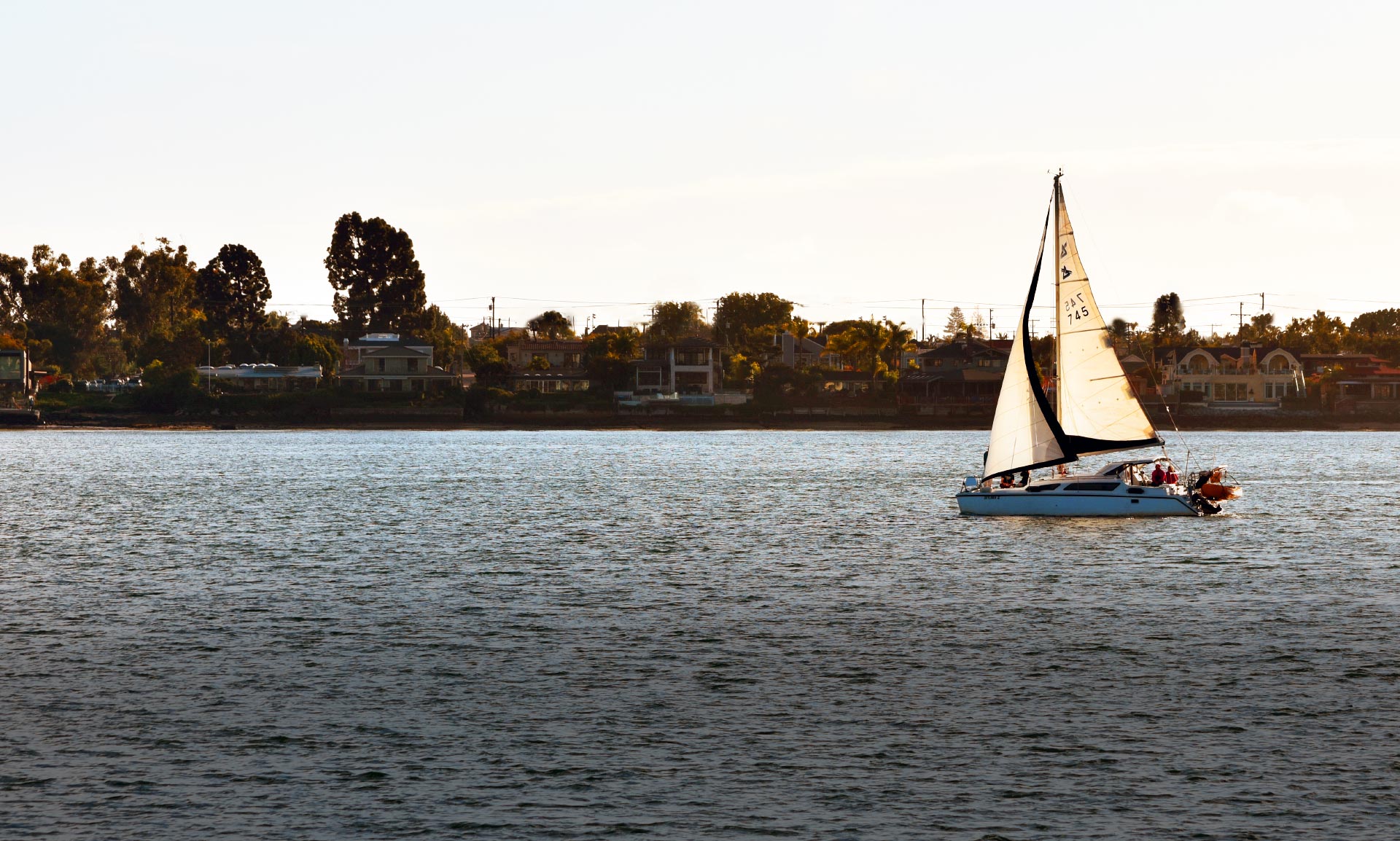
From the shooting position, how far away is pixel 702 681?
3045cm

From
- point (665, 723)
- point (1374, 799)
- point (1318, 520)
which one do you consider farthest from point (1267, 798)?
point (1318, 520)

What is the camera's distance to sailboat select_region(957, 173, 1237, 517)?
62.6 meters

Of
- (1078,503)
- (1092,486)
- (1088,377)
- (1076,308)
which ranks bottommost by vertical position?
(1078,503)

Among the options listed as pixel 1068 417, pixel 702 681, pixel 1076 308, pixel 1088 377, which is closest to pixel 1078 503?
pixel 1068 417

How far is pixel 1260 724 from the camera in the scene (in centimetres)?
2619

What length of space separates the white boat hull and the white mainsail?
151 cm

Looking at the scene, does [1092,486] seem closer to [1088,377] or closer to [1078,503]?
[1078,503]

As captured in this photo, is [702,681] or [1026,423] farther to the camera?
[1026,423]

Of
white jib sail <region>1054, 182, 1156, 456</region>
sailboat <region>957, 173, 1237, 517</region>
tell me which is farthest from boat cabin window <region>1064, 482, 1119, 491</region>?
white jib sail <region>1054, 182, 1156, 456</region>

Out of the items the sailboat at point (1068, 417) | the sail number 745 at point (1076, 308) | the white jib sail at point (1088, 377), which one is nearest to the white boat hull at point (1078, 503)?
the sailboat at point (1068, 417)

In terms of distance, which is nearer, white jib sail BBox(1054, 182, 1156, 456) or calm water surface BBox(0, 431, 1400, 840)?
calm water surface BBox(0, 431, 1400, 840)

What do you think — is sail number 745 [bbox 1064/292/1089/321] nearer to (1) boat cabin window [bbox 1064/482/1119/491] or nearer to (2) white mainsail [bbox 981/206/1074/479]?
(2) white mainsail [bbox 981/206/1074/479]

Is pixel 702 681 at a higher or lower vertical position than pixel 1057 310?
lower

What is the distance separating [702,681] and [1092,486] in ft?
121
